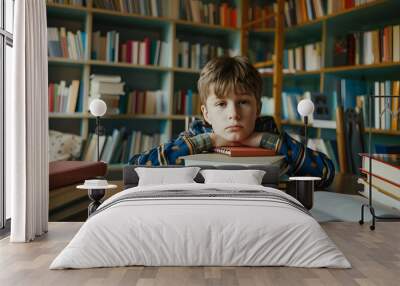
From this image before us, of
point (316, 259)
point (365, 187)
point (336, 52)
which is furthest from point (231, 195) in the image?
point (336, 52)

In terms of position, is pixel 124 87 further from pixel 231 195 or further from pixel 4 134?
pixel 231 195

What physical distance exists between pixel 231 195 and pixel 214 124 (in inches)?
46.7

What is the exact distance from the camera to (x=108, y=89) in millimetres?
4789

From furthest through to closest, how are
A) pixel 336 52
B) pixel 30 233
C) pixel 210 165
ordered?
pixel 336 52
pixel 210 165
pixel 30 233

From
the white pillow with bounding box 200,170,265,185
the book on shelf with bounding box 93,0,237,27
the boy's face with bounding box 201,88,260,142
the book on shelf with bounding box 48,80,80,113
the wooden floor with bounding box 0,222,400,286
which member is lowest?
the wooden floor with bounding box 0,222,400,286

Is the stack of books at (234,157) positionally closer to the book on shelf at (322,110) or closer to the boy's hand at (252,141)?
the boy's hand at (252,141)

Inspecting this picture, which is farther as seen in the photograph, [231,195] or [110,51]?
[110,51]

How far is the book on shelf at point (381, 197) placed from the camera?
3.88 metres

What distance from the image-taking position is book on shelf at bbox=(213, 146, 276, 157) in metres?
3.88

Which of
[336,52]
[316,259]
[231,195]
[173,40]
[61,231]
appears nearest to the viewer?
[316,259]

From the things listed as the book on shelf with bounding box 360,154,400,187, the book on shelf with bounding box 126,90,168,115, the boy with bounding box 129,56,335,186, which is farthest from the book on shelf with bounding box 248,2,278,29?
the book on shelf with bounding box 360,154,400,187

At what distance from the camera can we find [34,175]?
3283mm

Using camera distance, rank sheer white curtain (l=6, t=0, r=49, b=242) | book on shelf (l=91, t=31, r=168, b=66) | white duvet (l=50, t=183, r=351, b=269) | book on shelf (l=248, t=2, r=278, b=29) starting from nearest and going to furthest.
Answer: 1. white duvet (l=50, t=183, r=351, b=269)
2. sheer white curtain (l=6, t=0, r=49, b=242)
3. book on shelf (l=91, t=31, r=168, b=66)
4. book on shelf (l=248, t=2, r=278, b=29)

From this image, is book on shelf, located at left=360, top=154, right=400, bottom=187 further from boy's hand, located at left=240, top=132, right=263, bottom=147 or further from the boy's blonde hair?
the boy's blonde hair
